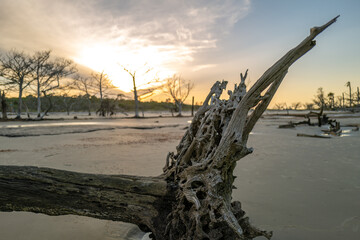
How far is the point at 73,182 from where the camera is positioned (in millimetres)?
1770

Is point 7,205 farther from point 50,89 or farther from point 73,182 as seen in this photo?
point 50,89

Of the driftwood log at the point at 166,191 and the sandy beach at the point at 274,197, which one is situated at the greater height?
the driftwood log at the point at 166,191

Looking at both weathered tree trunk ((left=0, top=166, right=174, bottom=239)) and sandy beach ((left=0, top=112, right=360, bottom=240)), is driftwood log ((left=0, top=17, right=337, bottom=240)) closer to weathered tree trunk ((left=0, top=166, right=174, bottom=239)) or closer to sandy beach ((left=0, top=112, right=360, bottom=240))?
weathered tree trunk ((left=0, top=166, right=174, bottom=239))

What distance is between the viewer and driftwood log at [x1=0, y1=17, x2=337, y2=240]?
160cm

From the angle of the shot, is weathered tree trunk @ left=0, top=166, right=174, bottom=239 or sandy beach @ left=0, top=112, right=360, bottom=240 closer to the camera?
weathered tree trunk @ left=0, top=166, right=174, bottom=239

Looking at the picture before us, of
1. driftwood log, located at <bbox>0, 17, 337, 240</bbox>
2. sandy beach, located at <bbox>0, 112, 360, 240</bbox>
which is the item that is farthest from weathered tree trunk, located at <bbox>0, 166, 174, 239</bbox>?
sandy beach, located at <bbox>0, 112, 360, 240</bbox>

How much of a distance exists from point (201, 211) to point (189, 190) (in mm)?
175

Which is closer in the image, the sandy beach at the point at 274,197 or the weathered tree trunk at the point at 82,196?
the weathered tree trunk at the point at 82,196

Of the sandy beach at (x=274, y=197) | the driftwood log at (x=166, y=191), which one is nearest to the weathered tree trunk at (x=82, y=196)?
the driftwood log at (x=166, y=191)

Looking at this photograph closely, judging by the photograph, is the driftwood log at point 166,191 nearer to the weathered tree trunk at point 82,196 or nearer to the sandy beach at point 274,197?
the weathered tree trunk at point 82,196

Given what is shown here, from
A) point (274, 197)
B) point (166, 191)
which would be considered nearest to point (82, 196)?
point (166, 191)

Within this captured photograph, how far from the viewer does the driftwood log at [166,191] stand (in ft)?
5.24

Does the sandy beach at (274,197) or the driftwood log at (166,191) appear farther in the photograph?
the sandy beach at (274,197)

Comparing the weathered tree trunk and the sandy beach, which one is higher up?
the weathered tree trunk
